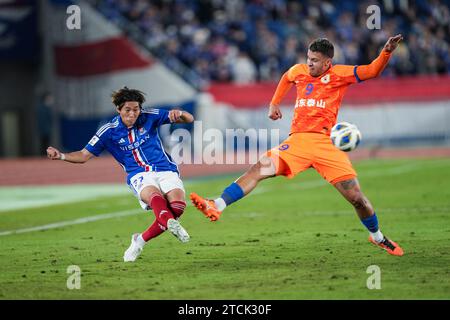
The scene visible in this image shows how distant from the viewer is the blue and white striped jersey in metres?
10.1

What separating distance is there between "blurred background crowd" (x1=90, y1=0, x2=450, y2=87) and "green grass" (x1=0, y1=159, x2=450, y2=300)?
1525 cm

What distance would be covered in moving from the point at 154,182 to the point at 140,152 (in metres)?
0.38

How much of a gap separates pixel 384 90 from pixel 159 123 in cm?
2207

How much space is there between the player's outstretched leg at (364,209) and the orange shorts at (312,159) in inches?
3.1

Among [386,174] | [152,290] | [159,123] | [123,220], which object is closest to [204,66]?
[386,174]

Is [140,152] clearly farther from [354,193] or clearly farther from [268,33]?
[268,33]

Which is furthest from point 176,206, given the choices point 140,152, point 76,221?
point 76,221

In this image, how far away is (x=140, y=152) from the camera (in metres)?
10.1

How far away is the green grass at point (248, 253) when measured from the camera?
313 inches

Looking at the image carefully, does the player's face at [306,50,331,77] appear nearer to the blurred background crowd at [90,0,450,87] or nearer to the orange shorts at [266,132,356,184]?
the orange shorts at [266,132,356,184]

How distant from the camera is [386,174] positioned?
21438 mm

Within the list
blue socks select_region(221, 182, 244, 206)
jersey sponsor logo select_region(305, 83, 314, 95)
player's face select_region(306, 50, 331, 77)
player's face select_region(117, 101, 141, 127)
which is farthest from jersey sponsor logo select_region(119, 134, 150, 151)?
player's face select_region(306, 50, 331, 77)
